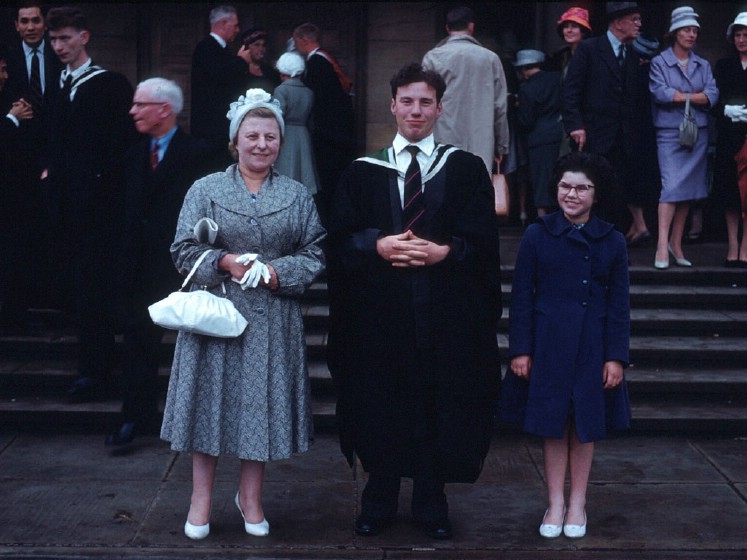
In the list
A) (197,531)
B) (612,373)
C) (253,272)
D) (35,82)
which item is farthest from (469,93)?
(197,531)

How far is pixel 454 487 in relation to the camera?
5.96 m

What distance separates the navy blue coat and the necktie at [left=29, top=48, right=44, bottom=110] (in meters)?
4.14

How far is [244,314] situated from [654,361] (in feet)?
11.3

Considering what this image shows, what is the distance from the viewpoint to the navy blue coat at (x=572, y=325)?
5.08 m

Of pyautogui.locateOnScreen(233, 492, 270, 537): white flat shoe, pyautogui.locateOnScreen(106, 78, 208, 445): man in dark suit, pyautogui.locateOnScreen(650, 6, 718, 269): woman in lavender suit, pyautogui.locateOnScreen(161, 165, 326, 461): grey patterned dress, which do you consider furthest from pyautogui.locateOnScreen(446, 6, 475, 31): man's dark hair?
pyautogui.locateOnScreen(233, 492, 270, 537): white flat shoe

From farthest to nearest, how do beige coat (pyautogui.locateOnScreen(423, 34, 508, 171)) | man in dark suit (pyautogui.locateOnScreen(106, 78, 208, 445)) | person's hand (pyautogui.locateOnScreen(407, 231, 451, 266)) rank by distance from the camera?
beige coat (pyautogui.locateOnScreen(423, 34, 508, 171)) < man in dark suit (pyautogui.locateOnScreen(106, 78, 208, 445)) < person's hand (pyautogui.locateOnScreen(407, 231, 451, 266))

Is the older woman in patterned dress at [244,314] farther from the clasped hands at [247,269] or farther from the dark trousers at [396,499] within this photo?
the dark trousers at [396,499]

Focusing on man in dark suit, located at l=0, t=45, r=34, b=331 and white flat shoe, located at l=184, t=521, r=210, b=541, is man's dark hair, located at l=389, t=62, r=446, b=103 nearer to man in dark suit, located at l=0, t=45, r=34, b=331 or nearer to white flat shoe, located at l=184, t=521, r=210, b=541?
white flat shoe, located at l=184, t=521, r=210, b=541

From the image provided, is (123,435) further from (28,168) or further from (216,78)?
(216,78)

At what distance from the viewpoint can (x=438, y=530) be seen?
520 cm

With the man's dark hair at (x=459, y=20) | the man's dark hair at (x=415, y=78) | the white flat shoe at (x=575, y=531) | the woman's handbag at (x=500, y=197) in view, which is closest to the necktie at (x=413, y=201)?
the man's dark hair at (x=415, y=78)

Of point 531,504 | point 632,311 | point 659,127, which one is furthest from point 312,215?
point 659,127

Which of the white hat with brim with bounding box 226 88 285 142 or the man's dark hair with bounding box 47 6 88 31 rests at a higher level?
the man's dark hair with bounding box 47 6 88 31

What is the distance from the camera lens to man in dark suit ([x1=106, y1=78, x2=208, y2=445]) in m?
6.16
